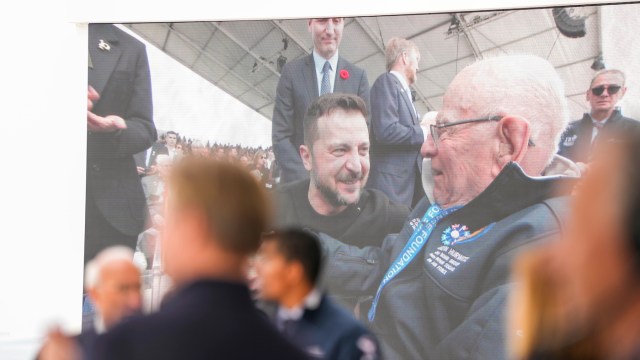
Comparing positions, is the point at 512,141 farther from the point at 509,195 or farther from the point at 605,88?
the point at 605,88

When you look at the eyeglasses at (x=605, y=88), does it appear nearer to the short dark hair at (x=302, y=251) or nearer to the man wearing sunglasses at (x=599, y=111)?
the man wearing sunglasses at (x=599, y=111)

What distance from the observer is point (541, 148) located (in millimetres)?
5203

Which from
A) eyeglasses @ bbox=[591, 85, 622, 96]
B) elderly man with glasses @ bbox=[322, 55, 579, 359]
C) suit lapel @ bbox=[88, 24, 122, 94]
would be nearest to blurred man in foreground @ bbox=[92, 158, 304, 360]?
elderly man with glasses @ bbox=[322, 55, 579, 359]

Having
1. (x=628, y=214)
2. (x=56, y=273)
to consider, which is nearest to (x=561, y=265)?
(x=628, y=214)

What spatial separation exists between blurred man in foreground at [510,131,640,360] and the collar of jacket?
4.62 metres

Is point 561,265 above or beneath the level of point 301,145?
beneath

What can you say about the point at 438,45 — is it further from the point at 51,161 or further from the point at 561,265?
the point at 561,265

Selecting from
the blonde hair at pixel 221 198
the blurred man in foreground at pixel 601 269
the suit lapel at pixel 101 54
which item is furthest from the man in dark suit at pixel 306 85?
the blurred man in foreground at pixel 601 269

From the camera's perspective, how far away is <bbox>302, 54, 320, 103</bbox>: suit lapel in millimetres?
5574

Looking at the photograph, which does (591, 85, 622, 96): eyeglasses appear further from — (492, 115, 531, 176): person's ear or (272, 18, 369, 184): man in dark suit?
(272, 18, 369, 184): man in dark suit

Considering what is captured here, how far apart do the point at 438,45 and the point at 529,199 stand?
1.43 meters

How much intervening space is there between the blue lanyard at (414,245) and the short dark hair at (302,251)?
3.27 m

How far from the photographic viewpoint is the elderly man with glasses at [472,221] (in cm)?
505

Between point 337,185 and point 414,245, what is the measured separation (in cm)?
81
